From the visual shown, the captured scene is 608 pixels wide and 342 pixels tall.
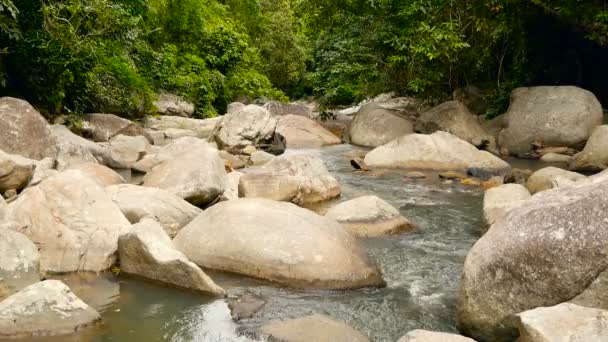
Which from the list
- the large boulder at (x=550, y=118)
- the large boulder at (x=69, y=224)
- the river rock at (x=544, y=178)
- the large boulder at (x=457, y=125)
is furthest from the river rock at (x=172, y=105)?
the large boulder at (x=69, y=224)

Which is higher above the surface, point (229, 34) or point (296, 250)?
point (229, 34)

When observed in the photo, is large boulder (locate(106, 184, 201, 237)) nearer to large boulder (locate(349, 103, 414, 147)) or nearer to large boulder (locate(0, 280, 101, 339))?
large boulder (locate(0, 280, 101, 339))

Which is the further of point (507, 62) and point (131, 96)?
point (507, 62)

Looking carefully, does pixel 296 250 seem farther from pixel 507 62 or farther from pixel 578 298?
pixel 507 62

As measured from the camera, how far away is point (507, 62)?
1936 centimetres

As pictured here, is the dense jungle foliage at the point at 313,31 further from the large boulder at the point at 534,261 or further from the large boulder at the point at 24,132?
the large boulder at the point at 534,261

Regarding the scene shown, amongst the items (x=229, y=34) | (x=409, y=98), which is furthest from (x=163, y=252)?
(x=229, y=34)

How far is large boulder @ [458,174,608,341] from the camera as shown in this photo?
4.33m

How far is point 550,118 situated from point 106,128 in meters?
9.48

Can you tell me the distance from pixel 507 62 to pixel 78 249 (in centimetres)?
1595

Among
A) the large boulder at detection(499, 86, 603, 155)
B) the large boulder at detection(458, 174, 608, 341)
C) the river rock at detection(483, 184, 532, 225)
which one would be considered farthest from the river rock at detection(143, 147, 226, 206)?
the large boulder at detection(499, 86, 603, 155)

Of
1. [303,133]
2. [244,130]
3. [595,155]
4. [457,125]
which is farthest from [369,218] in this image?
[303,133]

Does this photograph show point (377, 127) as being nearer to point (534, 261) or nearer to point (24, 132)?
point (24, 132)

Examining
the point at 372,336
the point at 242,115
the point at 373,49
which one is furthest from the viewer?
the point at 373,49
